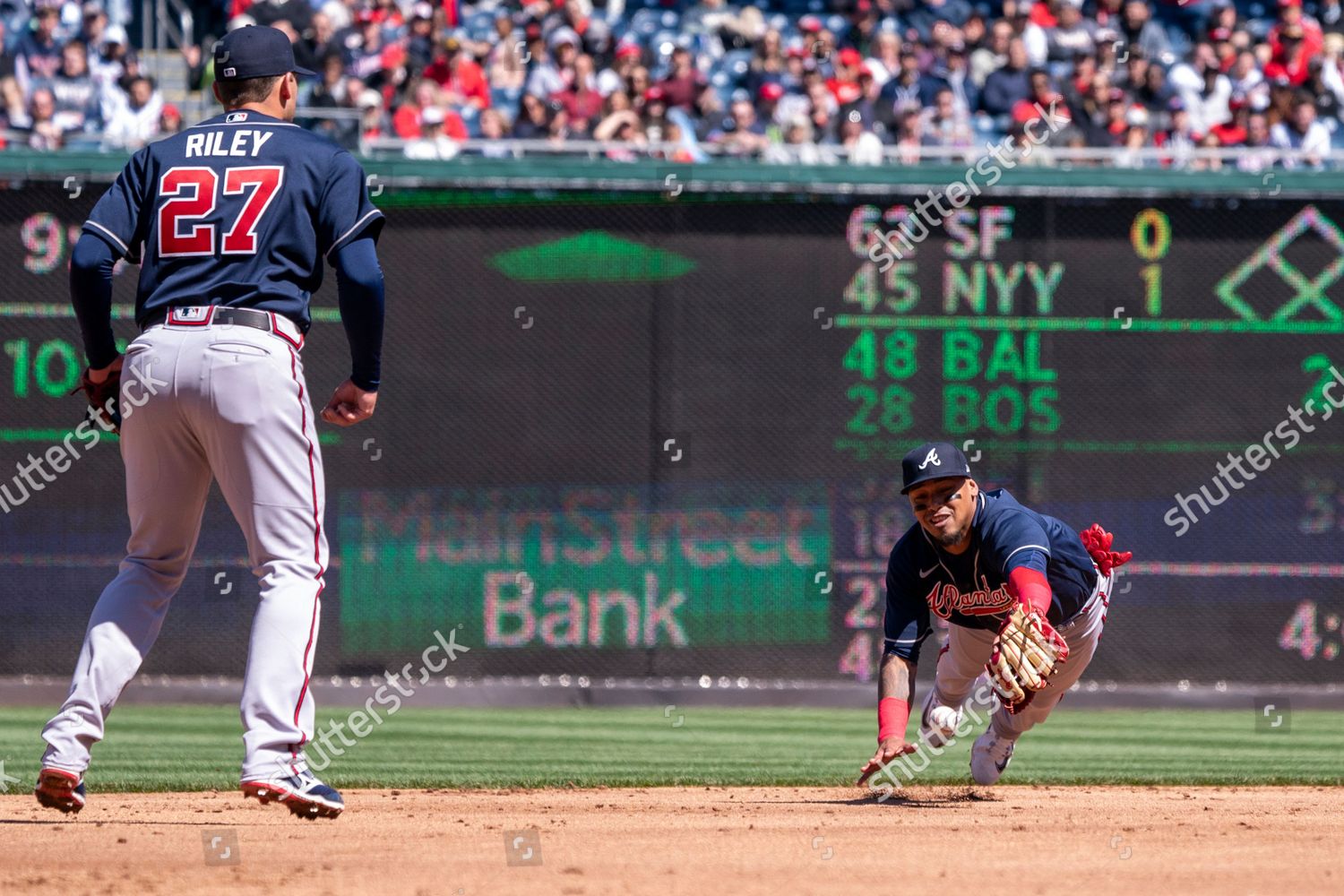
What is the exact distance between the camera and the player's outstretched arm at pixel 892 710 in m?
5.06

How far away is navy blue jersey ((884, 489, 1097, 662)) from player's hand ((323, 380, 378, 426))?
1985mm

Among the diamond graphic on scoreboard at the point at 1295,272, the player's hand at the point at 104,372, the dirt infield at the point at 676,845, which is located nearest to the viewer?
the dirt infield at the point at 676,845

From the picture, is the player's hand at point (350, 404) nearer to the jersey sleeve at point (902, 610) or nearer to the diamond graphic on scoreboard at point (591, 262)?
the jersey sleeve at point (902, 610)

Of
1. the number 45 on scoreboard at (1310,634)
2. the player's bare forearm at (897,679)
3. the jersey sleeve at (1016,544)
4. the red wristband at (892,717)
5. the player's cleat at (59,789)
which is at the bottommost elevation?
the number 45 on scoreboard at (1310,634)

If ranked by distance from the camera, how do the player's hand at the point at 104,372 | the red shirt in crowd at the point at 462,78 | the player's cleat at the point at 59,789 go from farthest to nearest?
1. the red shirt in crowd at the point at 462,78
2. the player's hand at the point at 104,372
3. the player's cleat at the point at 59,789

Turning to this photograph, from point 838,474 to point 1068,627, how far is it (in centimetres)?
392

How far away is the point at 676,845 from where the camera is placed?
424 cm

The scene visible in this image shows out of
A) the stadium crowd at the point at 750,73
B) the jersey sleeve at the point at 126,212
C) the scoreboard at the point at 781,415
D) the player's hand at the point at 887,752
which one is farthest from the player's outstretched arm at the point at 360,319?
the stadium crowd at the point at 750,73

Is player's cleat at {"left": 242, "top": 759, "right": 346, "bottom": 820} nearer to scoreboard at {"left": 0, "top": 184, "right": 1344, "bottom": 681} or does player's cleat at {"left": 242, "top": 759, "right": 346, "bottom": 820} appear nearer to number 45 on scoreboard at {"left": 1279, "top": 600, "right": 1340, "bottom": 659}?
scoreboard at {"left": 0, "top": 184, "right": 1344, "bottom": 681}

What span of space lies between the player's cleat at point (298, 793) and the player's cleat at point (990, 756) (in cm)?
262

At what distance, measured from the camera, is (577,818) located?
4.88 meters

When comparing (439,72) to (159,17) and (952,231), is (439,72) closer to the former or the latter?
(159,17)

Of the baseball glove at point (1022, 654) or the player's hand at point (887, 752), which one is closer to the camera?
the baseball glove at point (1022, 654)

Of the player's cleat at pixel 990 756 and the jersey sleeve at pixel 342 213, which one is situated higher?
the jersey sleeve at pixel 342 213
